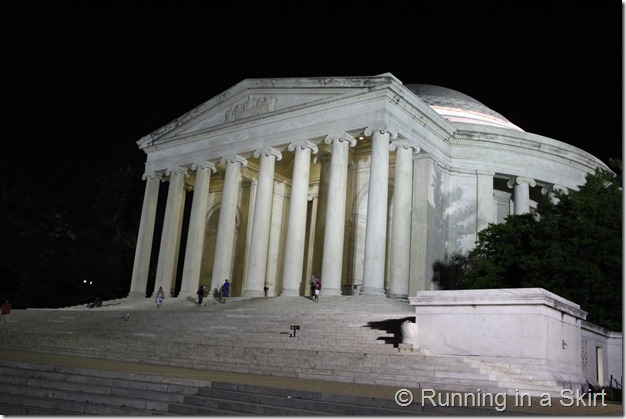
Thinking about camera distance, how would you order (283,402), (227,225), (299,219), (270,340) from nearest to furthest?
(283,402) < (270,340) < (299,219) < (227,225)

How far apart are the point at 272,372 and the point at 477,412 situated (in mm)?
8615

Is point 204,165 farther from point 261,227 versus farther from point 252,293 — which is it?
point 252,293

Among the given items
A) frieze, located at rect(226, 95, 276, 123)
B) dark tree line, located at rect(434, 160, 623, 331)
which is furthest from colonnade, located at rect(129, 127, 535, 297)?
dark tree line, located at rect(434, 160, 623, 331)

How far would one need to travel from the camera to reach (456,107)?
1988 inches

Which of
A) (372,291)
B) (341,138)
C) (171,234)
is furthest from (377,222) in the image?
(171,234)

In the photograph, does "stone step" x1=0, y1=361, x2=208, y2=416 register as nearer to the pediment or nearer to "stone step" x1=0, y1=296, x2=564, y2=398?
"stone step" x1=0, y1=296, x2=564, y2=398

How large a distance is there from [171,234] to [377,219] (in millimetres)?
18509

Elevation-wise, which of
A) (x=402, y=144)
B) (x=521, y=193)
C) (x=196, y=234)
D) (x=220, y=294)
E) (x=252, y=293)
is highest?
(x=402, y=144)

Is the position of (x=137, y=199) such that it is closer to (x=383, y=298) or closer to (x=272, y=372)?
(x=383, y=298)

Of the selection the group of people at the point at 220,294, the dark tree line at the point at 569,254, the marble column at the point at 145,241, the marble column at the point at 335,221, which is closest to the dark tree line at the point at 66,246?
the marble column at the point at 145,241

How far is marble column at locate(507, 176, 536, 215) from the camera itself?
1647 inches

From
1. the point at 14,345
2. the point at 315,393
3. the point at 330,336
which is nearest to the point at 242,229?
the point at 14,345

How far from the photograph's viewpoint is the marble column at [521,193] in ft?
137

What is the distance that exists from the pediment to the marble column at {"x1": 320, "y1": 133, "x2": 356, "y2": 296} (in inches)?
119
